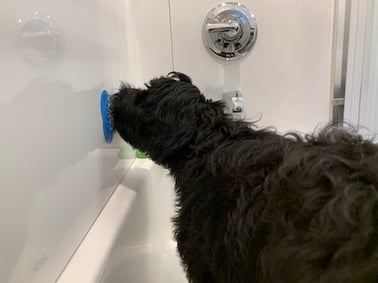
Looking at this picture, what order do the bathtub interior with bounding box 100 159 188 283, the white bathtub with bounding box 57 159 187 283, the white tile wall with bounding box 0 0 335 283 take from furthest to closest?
the bathtub interior with bounding box 100 159 188 283, the white bathtub with bounding box 57 159 187 283, the white tile wall with bounding box 0 0 335 283

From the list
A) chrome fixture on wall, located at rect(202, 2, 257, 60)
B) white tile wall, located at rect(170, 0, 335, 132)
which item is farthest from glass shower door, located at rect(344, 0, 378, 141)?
chrome fixture on wall, located at rect(202, 2, 257, 60)

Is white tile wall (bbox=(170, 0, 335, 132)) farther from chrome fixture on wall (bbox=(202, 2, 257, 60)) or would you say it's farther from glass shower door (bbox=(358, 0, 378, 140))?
glass shower door (bbox=(358, 0, 378, 140))

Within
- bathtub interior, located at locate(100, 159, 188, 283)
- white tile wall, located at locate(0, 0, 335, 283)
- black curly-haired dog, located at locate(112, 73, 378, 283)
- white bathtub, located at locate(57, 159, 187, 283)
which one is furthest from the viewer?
bathtub interior, located at locate(100, 159, 188, 283)

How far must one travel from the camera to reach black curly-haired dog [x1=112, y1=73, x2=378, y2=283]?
→ 0.51 meters

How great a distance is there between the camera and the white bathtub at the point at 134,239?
0.82m

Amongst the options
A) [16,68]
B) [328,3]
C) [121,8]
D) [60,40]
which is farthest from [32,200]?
[328,3]

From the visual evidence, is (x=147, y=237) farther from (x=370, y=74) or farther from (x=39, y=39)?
(x=370, y=74)

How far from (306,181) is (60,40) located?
0.56 metres

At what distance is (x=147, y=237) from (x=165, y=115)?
520mm

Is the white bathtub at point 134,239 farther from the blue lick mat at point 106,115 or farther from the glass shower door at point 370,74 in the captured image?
the glass shower door at point 370,74

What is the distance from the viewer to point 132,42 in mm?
1516

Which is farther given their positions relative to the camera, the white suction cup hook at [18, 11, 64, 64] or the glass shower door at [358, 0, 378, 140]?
the glass shower door at [358, 0, 378, 140]

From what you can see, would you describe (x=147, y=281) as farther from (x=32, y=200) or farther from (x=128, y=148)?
(x=32, y=200)

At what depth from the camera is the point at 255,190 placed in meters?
0.65
